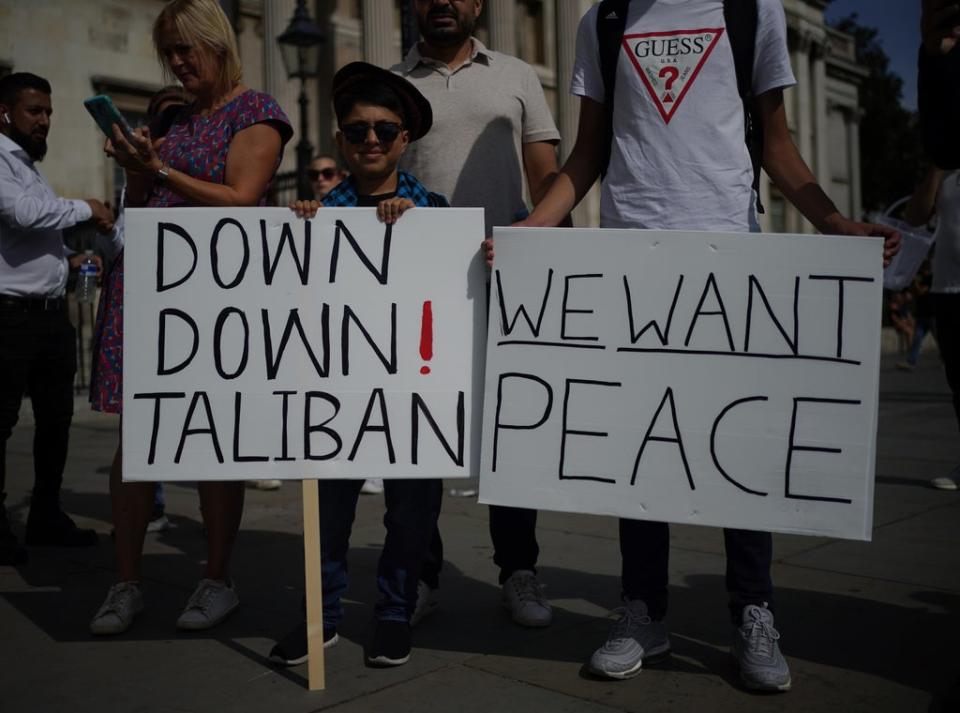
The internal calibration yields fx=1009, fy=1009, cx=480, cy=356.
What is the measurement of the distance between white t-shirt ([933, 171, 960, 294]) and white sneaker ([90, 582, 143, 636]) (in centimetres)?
394

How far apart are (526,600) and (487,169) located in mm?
1475

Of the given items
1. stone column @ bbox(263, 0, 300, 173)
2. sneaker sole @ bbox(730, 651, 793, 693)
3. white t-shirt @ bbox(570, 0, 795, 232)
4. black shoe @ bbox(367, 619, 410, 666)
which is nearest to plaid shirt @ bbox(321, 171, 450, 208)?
white t-shirt @ bbox(570, 0, 795, 232)

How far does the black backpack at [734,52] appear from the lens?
284 cm

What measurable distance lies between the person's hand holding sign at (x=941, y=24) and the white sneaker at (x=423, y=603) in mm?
2199

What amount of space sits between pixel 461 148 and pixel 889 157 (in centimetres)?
5206

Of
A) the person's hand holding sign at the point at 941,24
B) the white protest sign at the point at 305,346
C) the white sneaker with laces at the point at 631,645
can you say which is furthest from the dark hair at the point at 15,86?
the person's hand holding sign at the point at 941,24

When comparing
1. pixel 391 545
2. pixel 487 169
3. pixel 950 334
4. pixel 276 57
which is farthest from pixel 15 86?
pixel 276 57

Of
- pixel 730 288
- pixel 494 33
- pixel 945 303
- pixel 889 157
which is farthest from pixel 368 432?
pixel 889 157

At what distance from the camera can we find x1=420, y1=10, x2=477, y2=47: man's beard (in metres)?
3.43

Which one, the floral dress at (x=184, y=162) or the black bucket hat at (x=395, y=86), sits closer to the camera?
the black bucket hat at (x=395, y=86)

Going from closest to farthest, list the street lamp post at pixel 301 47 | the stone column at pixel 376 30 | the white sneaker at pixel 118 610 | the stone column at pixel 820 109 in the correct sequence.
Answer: the white sneaker at pixel 118 610, the street lamp post at pixel 301 47, the stone column at pixel 376 30, the stone column at pixel 820 109

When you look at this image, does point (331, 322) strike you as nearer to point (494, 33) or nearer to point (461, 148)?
point (461, 148)

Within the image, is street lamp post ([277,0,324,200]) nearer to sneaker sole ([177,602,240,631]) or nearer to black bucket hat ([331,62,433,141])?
black bucket hat ([331,62,433,141])

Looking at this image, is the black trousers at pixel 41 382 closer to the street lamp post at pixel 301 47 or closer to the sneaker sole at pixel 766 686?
the sneaker sole at pixel 766 686
